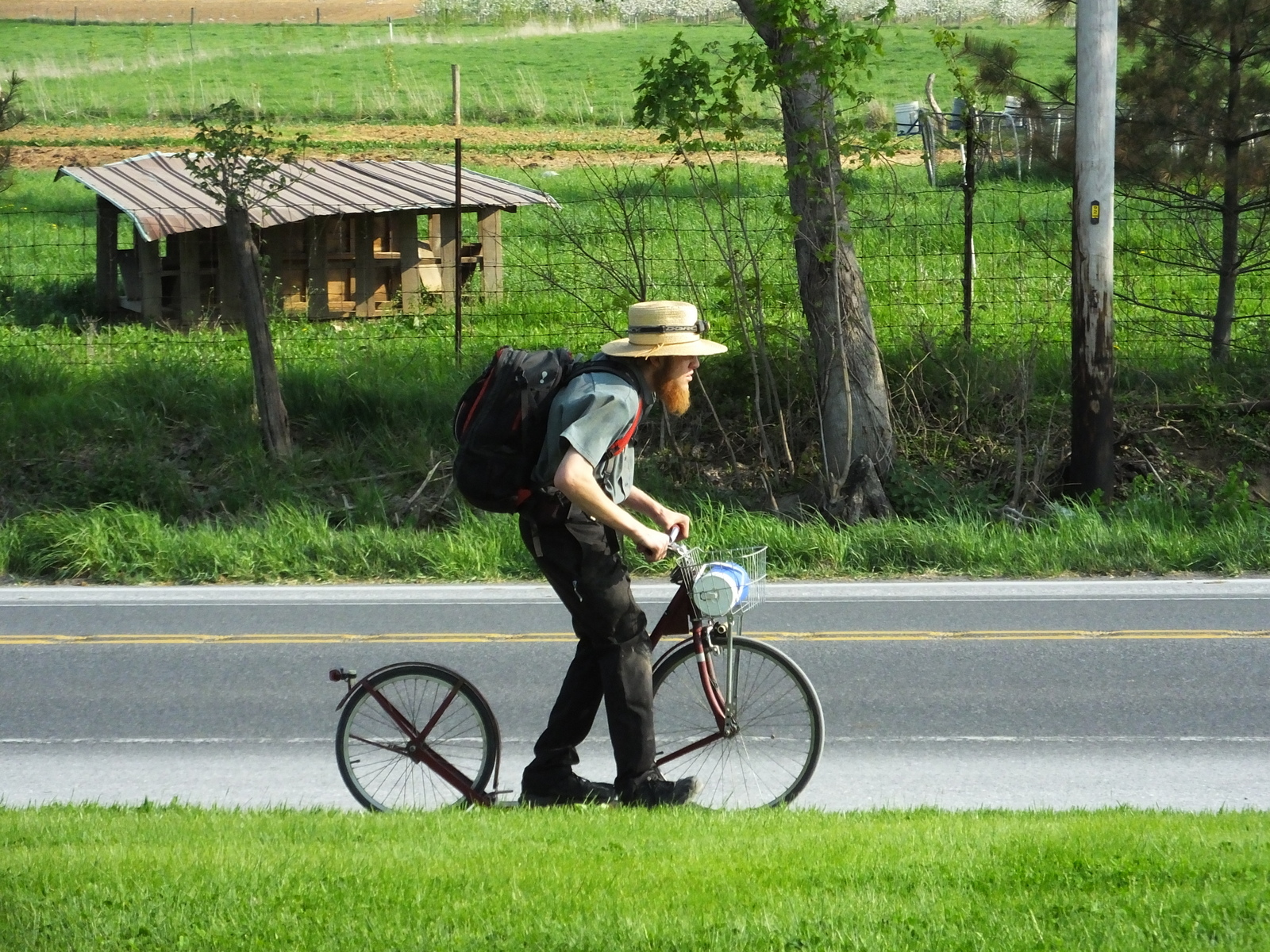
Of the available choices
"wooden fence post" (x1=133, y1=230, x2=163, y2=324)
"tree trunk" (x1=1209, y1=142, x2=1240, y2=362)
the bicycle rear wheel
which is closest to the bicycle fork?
the bicycle rear wheel

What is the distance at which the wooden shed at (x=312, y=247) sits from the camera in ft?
54.1

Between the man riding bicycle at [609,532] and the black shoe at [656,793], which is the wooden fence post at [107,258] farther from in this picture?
the black shoe at [656,793]

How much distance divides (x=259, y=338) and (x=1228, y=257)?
26.2ft

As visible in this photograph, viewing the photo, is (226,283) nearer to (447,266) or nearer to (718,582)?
(447,266)

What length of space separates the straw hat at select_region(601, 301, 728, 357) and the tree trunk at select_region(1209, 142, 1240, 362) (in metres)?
8.82

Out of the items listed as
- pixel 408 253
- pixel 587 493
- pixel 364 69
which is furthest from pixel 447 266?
pixel 364 69

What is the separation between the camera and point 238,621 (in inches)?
358

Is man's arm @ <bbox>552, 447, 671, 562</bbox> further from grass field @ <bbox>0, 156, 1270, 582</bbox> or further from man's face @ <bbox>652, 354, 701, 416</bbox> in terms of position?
grass field @ <bbox>0, 156, 1270, 582</bbox>

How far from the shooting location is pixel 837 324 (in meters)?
11.5

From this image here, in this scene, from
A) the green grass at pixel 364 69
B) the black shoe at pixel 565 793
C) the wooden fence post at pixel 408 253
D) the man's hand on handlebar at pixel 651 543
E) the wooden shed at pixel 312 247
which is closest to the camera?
the man's hand on handlebar at pixel 651 543

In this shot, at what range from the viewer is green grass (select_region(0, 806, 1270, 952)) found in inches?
156

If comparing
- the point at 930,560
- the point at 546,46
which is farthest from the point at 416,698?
the point at 546,46

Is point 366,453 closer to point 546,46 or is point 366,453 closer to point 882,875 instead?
point 882,875

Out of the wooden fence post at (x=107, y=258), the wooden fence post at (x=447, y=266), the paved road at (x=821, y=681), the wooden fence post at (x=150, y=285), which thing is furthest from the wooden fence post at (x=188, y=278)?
the paved road at (x=821, y=681)
